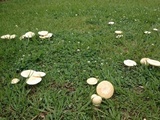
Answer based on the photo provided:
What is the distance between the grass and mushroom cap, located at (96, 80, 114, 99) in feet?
0.25

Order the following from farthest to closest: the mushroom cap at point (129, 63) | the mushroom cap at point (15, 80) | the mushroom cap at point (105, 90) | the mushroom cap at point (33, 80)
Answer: the mushroom cap at point (129, 63) → the mushroom cap at point (15, 80) → the mushroom cap at point (33, 80) → the mushroom cap at point (105, 90)

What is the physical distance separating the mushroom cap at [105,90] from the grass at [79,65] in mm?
77

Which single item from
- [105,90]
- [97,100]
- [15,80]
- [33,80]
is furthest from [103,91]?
[15,80]

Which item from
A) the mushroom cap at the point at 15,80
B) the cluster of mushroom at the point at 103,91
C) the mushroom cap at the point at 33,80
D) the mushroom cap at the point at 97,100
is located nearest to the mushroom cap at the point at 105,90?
the cluster of mushroom at the point at 103,91

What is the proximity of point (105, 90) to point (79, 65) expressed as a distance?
2.62 feet

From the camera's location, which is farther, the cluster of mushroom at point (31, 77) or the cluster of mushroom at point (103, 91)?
the cluster of mushroom at point (31, 77)

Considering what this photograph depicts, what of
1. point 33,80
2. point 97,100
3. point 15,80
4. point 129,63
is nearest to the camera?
point 97,100

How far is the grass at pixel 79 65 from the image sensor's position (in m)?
2.23

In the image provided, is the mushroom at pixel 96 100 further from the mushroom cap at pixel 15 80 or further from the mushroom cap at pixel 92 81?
the mushroom cap at pixel 15 80

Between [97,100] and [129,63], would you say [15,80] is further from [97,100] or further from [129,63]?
[129,63]

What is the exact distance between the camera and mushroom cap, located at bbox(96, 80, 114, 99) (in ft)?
7.54

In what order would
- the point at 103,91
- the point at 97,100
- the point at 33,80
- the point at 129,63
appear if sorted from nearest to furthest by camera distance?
the point at 97,100
the point at 103,91
the point at 33,80
the point at 129,63

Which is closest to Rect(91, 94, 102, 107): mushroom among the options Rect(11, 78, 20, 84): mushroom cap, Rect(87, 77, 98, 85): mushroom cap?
Rect(87, 77, 98, 85): mushroom cap

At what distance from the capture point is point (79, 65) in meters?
2.99
